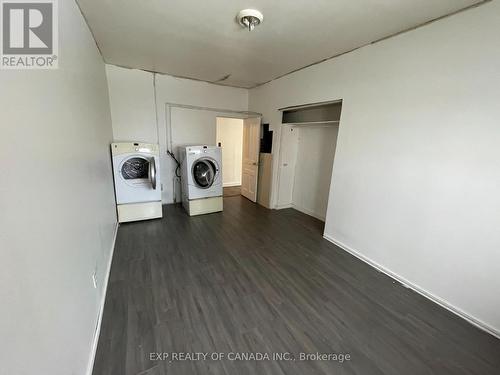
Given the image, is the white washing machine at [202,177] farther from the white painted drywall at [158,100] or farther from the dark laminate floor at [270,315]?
the dark laminate floor at [270,315]

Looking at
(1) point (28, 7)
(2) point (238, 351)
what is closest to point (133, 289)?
(2) point (238, 351)

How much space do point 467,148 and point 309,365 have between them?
221 centimetres

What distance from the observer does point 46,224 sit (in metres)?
0.94

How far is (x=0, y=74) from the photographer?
2.37 feet

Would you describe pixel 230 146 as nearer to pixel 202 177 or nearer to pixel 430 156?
pixel 202 177

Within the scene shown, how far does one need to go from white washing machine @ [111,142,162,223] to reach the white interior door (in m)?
2.04

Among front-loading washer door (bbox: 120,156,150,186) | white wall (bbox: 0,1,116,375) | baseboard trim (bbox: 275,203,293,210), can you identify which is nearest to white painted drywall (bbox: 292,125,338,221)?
baseboard trim (bbox: 275,203,293,210)

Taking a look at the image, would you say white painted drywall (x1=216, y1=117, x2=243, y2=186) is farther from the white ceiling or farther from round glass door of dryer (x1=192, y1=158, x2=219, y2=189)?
the white ceiling

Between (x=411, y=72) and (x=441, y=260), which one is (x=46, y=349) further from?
(x=411, y=72)

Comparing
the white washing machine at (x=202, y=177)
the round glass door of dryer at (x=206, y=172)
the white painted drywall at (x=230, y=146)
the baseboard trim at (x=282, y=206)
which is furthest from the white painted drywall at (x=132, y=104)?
the baseboard trim at (x=282, y=206)

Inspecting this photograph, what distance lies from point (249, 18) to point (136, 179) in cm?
290

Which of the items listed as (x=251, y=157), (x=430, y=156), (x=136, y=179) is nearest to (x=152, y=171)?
(x=136, y=179)

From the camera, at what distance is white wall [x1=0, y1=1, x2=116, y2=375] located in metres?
0.69

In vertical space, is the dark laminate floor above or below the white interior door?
below
